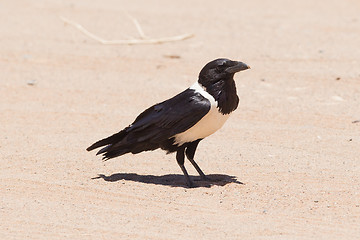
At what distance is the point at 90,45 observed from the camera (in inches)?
483

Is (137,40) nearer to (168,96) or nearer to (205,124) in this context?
(168,96)

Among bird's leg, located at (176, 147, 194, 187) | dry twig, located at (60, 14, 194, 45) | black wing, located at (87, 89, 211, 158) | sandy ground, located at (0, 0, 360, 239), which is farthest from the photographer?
dry twig, located at (60, 14, 194, 45)

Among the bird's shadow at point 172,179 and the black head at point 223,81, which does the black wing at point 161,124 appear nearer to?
the black head at point 223,81

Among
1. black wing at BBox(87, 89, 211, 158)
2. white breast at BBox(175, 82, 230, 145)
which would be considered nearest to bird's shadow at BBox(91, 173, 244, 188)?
black wing at BBox(87, 89, 211, 158)

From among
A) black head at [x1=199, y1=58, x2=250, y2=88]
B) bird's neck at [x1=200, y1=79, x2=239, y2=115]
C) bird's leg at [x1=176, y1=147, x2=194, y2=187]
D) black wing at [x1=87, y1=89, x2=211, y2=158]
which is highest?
black head at [x1=199, y1=58, x2=250, y2=88]

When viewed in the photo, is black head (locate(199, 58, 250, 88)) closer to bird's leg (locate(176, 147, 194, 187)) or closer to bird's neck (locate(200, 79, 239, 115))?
bird's neck (locate(200, 79, 239, 115))

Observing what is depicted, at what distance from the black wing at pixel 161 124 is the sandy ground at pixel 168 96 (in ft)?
1.08

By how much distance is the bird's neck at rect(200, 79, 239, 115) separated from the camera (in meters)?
6.12

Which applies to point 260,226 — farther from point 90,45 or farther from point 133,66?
point 90,45

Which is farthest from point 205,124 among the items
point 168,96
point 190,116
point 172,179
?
point 168,96

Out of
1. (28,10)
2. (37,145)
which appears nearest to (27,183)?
(37,145)

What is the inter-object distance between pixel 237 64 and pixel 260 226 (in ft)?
4.86

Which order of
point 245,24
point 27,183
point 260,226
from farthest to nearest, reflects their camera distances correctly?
point 245,24 < point 27,183 < point 260,226

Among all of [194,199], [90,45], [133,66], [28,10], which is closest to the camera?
[194,199]
